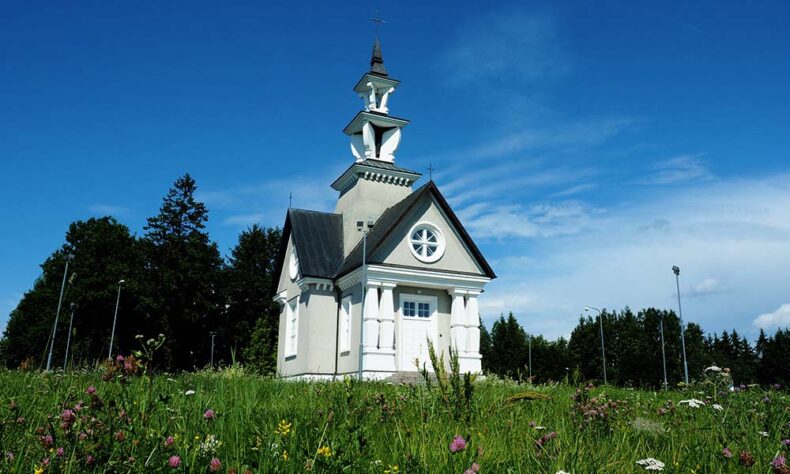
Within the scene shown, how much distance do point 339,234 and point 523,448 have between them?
89.9 feet

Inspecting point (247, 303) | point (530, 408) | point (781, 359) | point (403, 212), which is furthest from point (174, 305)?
point (781, 359)

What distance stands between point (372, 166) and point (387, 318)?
29.0 ft

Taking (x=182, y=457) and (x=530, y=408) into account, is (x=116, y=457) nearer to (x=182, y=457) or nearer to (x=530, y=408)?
(x=182, y=457)

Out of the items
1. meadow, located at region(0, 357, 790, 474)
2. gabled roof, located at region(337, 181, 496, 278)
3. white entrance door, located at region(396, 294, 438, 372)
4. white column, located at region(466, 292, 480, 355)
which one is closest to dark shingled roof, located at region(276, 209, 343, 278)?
gabled roof, located at region(337, 181, 496, 278)

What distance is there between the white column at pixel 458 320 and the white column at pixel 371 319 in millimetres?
3535

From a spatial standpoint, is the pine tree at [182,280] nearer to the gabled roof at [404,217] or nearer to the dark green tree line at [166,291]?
the dark green tree line at [166,291]

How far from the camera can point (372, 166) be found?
99.5 feet

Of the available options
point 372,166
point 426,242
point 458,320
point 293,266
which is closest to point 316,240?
point 293,266

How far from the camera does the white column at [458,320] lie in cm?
2617

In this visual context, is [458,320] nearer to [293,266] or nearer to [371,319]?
[371,319]

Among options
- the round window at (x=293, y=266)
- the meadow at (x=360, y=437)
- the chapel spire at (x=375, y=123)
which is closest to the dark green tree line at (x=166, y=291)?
the round window at (x=293, y=266)

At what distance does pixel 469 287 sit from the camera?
88.5 ft

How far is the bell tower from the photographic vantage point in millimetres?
30156

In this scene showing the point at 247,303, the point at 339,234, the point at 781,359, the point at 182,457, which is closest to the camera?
the point at 182,457
